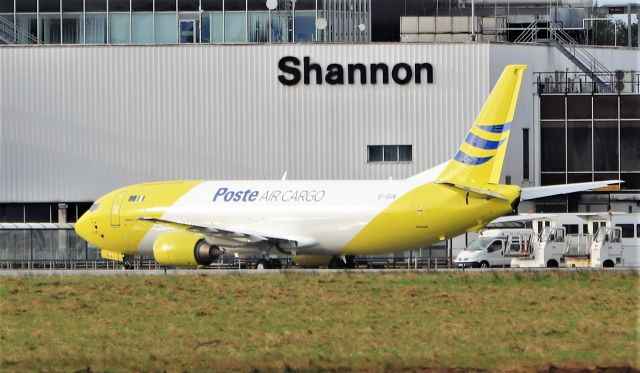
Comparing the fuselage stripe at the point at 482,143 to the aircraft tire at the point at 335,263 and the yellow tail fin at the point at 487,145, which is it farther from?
the aircraft tire at the point at 335,263

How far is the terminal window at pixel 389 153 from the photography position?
78.6m

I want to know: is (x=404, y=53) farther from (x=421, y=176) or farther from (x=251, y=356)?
(x=251, y=356)

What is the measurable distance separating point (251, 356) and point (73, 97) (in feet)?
174

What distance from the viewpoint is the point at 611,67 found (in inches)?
3413

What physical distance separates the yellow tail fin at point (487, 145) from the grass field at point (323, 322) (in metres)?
10.2

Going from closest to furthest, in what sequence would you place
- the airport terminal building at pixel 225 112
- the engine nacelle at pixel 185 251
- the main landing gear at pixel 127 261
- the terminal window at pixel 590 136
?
the engine nacelle at pixel 185 251 → the main landing gear at pixel 127 261 → the airport terminal building at pixel 225 112 → the terminal window at pixel 590 136

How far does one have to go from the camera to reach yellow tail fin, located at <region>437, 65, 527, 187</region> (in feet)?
186

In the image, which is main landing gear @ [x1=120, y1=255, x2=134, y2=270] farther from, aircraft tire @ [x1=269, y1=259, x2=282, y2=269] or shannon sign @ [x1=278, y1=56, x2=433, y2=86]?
shannon sign @ [x1=278, y1=56, x2=433, y2=86]

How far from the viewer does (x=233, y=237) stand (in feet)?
195

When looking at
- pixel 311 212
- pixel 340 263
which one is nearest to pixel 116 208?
pixel 311 212

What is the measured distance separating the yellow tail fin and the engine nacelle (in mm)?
10019

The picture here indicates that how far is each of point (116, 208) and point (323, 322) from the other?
30.6 meters

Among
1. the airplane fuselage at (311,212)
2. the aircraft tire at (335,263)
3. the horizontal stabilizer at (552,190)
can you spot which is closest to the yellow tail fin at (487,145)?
the airplane fuselage at (311,212)

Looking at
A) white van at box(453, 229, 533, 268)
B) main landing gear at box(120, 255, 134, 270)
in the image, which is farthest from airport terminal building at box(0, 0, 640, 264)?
main landing gear at box(120, 255, 134, 270)
